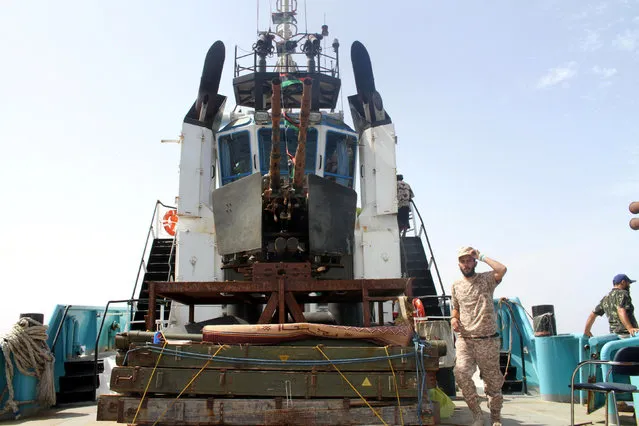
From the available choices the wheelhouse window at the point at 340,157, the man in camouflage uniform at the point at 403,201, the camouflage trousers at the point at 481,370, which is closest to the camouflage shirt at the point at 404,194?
the man in camouflage uniform at the point at 403,201

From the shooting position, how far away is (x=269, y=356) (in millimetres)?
3982

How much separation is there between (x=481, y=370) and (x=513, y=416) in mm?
1655

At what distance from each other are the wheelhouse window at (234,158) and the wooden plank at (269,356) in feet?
18.5

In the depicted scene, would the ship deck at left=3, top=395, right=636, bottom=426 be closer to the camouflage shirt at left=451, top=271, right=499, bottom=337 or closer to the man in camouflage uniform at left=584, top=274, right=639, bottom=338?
the man in camouflage uniform at left=584, top=274, right=639, bottom=338

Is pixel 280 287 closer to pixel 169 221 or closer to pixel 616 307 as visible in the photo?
pixel 616 307

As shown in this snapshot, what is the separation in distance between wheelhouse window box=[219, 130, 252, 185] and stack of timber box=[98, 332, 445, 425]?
5616 millimetres

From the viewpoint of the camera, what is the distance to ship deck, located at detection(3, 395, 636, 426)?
18.7 feet

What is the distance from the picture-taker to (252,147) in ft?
30.3

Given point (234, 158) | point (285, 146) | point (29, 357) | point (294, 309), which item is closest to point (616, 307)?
point (294, 309)

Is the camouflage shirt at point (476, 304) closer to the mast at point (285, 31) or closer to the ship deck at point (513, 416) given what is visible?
the ship deck at point (513, 416)

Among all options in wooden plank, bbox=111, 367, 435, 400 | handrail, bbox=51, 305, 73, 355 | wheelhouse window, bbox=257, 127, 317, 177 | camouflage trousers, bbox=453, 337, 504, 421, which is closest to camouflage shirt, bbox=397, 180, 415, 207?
wheelhouse window, bbox=257, 127, 317, 177

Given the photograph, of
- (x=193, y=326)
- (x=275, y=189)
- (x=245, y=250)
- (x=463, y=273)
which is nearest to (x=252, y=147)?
(x=275, y=189)

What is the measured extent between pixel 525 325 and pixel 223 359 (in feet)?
19.3

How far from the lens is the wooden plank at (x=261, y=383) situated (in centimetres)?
385
